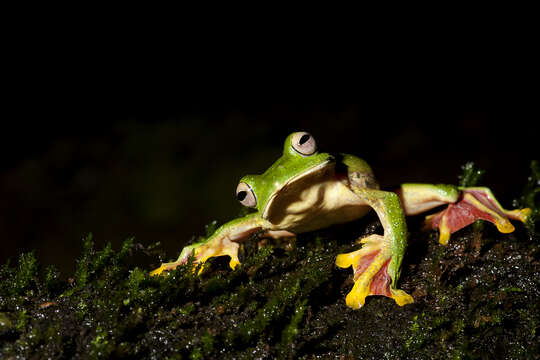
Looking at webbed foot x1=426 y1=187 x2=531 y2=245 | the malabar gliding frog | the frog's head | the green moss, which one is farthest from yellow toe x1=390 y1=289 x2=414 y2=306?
the green moss

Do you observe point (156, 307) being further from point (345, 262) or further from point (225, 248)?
point (345, 262)

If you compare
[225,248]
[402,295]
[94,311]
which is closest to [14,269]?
[94,311]

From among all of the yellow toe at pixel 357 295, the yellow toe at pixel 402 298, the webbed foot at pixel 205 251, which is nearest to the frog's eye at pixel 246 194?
the webbed foot at pixel 205 251

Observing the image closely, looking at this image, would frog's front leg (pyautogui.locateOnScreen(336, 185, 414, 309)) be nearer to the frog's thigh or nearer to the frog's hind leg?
the frog's hind leg

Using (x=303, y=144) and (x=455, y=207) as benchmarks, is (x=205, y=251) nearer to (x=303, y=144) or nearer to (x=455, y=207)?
(x=303, y=144)

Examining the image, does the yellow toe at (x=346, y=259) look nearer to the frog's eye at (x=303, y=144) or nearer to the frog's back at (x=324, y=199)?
the frog's back at (x=324, y=199)

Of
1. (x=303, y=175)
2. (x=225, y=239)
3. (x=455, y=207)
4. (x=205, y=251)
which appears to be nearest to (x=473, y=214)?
(x=455, y=207)
